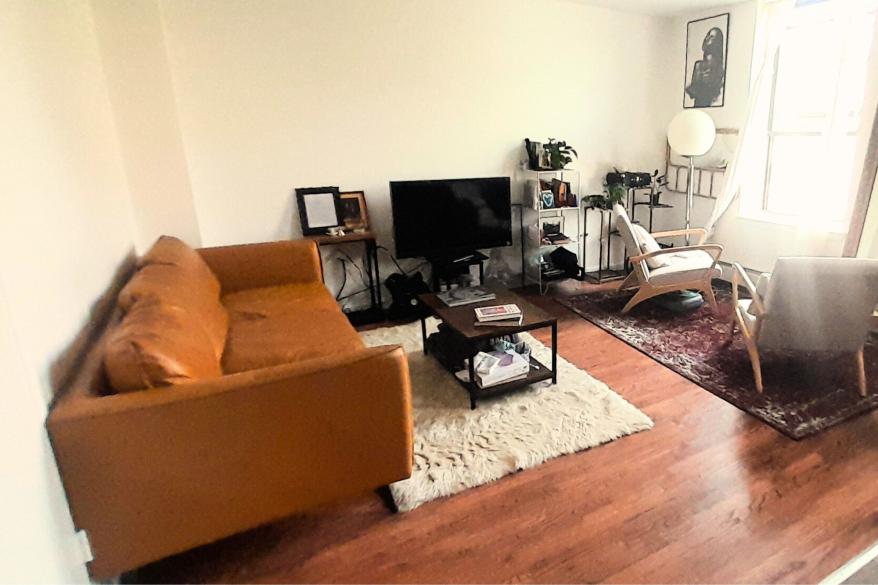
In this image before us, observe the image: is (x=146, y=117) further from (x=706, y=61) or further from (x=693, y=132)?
(x=706, y=61)

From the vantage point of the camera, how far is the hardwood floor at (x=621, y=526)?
63.9 inches

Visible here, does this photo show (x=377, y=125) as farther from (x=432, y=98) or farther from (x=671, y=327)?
(x=671, y=327)

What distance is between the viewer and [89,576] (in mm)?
1448

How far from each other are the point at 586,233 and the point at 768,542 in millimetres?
3392

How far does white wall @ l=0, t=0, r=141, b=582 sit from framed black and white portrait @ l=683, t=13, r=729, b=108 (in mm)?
4604

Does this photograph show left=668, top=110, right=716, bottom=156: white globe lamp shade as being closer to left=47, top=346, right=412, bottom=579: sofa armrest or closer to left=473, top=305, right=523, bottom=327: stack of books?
left=473, top=305, right=523, bottom=327: stack of books

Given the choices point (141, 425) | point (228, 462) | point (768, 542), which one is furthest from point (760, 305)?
point (141, 425)

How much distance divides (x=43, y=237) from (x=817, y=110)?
4851mm

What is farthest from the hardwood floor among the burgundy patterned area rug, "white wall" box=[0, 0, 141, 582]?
"white wall" box=[0, 0, 141, 582]

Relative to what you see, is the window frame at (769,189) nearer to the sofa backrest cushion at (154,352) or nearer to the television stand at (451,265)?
the television stand at (451,265)

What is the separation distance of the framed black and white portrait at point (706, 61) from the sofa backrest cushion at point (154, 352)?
4591mm

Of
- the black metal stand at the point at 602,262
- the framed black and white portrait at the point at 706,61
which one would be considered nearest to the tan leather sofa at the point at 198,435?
the black metal stand at the point at 602,262

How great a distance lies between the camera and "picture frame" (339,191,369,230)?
12.3 ft

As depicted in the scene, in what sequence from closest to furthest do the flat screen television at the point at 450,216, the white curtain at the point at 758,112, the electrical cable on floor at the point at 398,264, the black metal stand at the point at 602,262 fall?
the flat screen television at the point at 450,216 < the white curtain at the point at 758,112 < the electrical cable on floor at the point at 398,264 < the black metal stand at the point at 602,262
